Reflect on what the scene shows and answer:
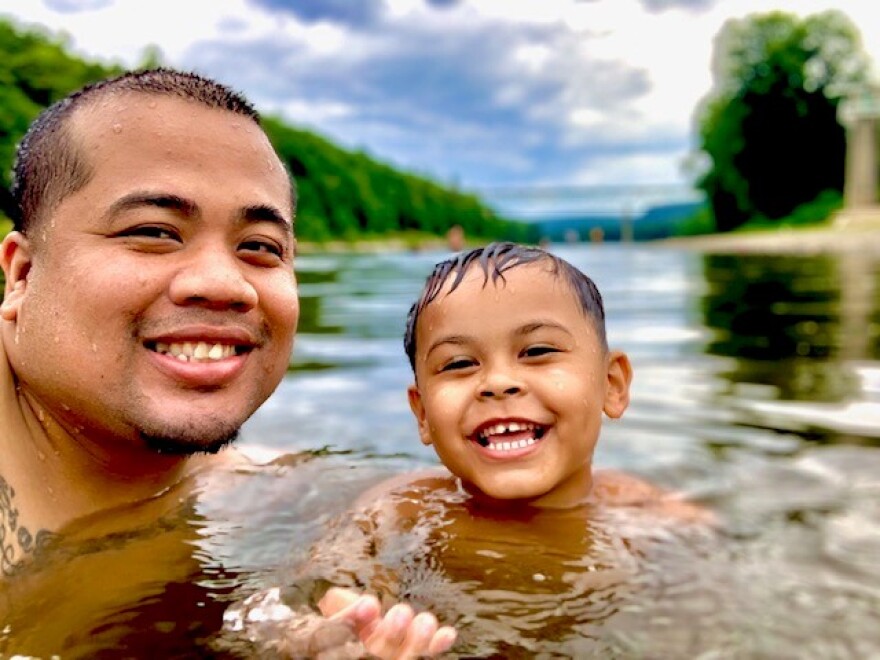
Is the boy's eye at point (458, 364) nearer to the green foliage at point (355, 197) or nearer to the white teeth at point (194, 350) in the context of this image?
the white teeth at point (194, 350)

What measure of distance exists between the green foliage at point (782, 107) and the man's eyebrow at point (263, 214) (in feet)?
167

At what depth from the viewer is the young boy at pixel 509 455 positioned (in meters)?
Result: 2.56

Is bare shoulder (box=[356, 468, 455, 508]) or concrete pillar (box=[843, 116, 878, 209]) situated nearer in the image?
bare shoulder (box=[356, 468, 455, 508])

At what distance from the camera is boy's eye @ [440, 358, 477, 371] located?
2933 mm

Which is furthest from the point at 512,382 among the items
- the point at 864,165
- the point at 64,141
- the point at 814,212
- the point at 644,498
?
the point at 814,212

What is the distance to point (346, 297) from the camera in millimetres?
11977

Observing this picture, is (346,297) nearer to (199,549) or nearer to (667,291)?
(667,291)

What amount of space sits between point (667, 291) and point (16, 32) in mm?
32221

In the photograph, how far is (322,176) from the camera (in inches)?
2586

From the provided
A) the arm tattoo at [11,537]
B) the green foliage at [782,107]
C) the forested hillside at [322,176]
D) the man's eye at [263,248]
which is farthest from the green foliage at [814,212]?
the arm tattoo at [11,537]

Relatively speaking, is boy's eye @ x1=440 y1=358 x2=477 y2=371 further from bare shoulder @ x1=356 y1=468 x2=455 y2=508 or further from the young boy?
bare shoulder @ x1=356 y1=468 x2=455 y2=508

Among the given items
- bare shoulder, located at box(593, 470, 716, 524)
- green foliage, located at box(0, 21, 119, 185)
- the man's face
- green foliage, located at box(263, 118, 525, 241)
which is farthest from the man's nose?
green foliage, located at box(263, 118, 525, 241)

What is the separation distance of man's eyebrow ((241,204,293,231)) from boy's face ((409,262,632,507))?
0.74 meters

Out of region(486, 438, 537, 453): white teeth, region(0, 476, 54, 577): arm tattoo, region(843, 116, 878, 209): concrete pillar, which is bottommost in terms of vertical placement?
region(0, 476, 54, 577): arm tattoo
